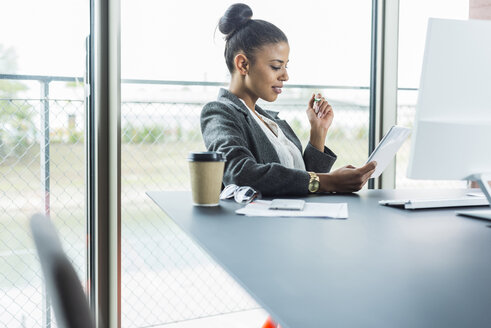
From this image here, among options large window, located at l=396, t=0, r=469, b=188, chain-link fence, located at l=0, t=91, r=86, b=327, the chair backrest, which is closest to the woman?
chain-link fence, located at l=0, t=91, r=86, b=327

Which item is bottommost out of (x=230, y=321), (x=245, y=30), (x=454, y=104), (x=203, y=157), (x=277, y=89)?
(x=230, y=321)

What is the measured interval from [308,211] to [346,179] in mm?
335

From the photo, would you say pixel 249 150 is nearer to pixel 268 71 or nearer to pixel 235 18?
pixel 268 71

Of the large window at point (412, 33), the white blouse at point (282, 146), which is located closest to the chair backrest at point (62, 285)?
the white blouse at point (282, 146)

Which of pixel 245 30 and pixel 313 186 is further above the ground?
pixel 245 30

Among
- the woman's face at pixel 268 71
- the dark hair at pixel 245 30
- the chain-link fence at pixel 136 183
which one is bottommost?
the chain-link fence at pixel 136 183

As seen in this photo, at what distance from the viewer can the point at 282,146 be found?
66.1 inches

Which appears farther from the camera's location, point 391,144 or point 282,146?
point 282,146

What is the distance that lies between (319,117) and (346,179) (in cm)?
48

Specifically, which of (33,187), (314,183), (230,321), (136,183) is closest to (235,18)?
(314,183)

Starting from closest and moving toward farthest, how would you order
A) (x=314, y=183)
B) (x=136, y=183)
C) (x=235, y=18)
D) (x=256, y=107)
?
1. (x=314, y=183)
2. (x=235, y=18)
3. (x=256, y=107)
4. (x=136, y=183)

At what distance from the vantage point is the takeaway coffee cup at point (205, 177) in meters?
1.05

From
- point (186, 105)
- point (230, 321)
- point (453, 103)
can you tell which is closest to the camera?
point (453, 103)

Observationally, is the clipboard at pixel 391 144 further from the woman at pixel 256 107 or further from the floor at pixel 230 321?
the floor at pixel 230 321
